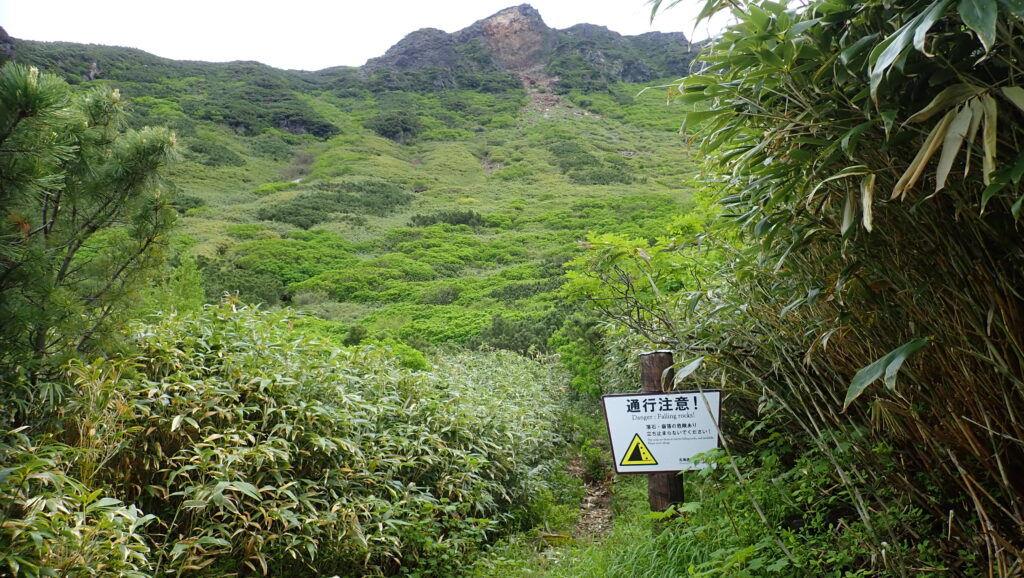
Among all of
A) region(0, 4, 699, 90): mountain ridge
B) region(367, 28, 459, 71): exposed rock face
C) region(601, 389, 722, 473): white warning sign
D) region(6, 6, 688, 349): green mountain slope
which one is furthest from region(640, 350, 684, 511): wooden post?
region(367, 28, 459, 71): exposed rock face

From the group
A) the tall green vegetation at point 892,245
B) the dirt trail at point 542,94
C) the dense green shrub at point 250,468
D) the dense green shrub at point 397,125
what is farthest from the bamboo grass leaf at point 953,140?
the dirt trail at point 542,94

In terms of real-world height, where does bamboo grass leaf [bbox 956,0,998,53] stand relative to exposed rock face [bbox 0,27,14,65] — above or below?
below

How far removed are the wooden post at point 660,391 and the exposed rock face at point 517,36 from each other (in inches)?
2770

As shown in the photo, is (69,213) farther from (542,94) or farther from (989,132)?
(542,94)

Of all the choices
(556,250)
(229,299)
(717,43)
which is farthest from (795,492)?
(556,250)

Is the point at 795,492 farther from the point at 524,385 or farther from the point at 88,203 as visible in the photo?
the point at 524,385

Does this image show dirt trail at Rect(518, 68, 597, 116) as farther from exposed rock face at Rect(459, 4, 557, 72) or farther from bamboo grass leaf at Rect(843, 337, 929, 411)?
bamboo grass leaf at Rect(843, 337, 929, 411)

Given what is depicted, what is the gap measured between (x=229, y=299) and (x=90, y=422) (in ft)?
4.42

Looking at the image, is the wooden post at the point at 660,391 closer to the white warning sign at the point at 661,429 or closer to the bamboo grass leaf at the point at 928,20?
the white warning sign at the point at 661,429

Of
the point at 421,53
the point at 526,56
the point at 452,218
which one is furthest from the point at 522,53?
the point at 452,218

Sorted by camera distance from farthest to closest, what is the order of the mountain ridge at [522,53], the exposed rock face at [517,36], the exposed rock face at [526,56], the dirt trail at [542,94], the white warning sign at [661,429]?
1. the exposed rock face at [517,36]
2. the mountain ridge at [522,53]
3. the exposed rock face at [526,56]
4. the dirt trail at [542,94]
5. the white warning sign at [661,429]

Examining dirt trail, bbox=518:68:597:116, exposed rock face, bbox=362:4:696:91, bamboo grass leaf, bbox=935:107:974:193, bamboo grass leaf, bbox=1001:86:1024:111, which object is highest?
exposed rock face, bbox=362:4:696:91

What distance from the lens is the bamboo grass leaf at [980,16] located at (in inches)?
34.0

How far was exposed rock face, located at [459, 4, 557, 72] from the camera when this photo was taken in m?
69.6
